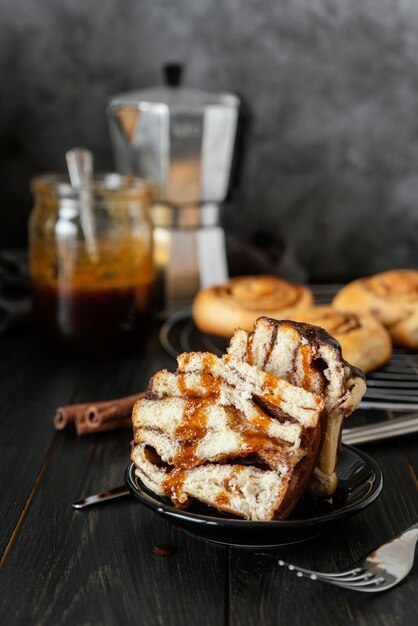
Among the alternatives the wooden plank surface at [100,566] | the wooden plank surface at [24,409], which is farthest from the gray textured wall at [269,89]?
→ the wooden plank surface at [100,566]

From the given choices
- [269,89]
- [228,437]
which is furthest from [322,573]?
[269,89]

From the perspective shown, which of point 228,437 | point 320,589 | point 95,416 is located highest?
point 228,437

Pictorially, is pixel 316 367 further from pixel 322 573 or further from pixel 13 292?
pixel 13 292

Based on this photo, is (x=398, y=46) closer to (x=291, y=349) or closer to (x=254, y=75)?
(x=254, y=75)

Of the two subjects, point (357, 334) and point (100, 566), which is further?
point (357, 334)

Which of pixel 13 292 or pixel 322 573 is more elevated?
pixel 322 573

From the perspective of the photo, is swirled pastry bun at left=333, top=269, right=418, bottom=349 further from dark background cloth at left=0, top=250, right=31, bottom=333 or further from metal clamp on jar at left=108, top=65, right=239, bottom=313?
dark background cloth at left=0, top=250, right=31, bottom=333

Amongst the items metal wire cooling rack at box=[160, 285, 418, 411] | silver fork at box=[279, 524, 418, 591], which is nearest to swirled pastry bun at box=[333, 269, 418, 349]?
metal wire cooling rack at box=[160, 285, 418, 411]
